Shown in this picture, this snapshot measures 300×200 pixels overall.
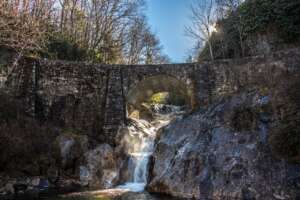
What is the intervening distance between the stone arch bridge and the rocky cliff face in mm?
3316

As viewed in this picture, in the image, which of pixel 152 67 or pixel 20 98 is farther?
pixel 152 67

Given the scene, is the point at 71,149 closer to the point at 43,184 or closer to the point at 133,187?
the point at 43,184

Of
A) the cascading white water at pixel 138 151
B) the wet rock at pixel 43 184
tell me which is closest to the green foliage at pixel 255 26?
the cascading white water at pixel 138 151

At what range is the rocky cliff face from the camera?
7.93m

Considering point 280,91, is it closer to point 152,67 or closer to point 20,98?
point 152,67

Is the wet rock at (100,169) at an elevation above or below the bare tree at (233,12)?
below

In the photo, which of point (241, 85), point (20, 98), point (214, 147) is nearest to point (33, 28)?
point (20, 98)

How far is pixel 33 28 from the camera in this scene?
39.5ft

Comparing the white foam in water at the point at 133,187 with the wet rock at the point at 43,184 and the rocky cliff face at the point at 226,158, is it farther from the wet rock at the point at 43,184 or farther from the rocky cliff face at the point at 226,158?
the wet rock at the point at 43,184

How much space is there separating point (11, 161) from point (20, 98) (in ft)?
11.0

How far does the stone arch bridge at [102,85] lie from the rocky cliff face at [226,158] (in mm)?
3316

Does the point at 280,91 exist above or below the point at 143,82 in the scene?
below

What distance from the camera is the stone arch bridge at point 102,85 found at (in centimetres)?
1373

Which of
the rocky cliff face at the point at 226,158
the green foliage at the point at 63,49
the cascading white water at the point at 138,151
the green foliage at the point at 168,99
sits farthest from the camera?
the green foliage at the point at 168,99
